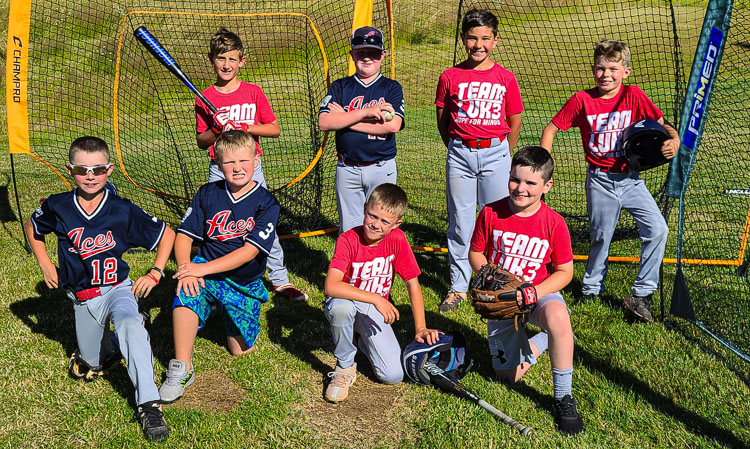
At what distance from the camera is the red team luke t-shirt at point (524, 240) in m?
3.81

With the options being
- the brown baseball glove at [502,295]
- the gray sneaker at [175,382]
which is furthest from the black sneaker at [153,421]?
the brown baseball glove at [502,295]

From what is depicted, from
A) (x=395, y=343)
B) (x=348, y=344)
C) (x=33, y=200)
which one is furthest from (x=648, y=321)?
(x=33, y=200)

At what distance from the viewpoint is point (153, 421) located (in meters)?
3.54

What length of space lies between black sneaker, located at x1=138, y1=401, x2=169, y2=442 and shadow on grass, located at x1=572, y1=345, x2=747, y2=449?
8.59 ft

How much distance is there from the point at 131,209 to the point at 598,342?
3281 mm

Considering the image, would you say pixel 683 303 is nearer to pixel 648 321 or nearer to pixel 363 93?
pixel 648 321

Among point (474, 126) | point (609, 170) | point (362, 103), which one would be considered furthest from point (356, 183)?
point (609, 170)

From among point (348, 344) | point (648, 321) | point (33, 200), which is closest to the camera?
point (348, 344)

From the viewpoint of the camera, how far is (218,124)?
17.1 ft

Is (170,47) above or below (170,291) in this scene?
above

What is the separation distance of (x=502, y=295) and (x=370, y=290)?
2.91 ft

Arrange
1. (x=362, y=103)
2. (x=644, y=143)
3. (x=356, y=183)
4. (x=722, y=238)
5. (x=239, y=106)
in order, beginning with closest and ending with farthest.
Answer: (x=644, y=143)
(x=362, y=103)
(x=356, y=183)
(x=239, y=106)
(x=722, y=238)

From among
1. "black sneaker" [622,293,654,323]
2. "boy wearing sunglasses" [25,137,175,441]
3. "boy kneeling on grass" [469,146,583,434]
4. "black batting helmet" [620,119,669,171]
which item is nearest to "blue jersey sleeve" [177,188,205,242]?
"boy wearing sunglasses" [25,137,175,441]

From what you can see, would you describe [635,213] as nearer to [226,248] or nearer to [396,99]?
→ [396,99]
